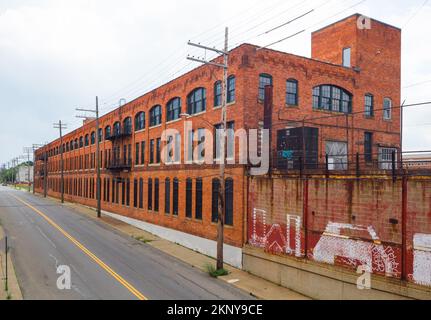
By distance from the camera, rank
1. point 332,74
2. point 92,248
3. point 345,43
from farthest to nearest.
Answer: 1. point 345,43
2. point 332,74
3. point 92,248

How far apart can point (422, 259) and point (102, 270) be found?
14.9 meters

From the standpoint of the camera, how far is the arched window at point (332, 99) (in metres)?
25.7

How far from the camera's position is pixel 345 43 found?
2930 cm

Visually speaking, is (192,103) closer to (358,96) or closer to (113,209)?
(358,96)

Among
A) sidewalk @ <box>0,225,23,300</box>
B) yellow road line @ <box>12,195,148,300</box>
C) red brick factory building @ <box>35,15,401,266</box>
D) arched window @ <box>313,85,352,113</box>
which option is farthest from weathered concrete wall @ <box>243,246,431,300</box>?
arched window @ <box>313,85,352,113</box>

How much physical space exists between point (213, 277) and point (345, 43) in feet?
70.8

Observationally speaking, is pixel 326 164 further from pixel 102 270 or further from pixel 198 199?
pixel 102 270

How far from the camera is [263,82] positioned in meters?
22.9

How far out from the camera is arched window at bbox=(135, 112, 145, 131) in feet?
120

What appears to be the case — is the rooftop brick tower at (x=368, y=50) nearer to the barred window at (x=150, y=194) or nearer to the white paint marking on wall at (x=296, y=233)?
the white paint marking on wall at (x=296, y=233)

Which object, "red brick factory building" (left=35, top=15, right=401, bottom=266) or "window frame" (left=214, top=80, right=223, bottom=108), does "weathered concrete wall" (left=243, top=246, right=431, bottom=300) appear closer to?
"red brick factory building" (left=35, top=15, right=401, bottom=266)

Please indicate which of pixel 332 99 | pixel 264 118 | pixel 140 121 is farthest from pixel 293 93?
pixel 140 121

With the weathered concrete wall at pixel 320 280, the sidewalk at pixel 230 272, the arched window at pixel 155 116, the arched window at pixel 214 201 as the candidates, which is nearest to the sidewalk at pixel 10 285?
the sidewalk at pixel 230 272
